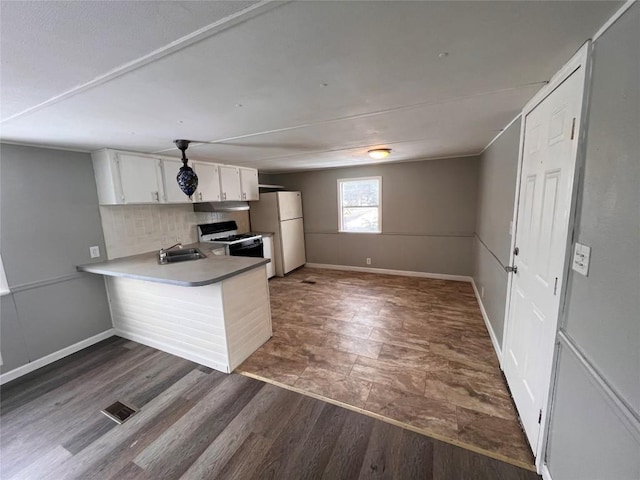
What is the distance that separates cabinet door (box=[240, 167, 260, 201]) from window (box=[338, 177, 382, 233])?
1719 millimetres

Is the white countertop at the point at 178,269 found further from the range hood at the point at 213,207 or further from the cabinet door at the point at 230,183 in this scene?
the cabinet door at the point at 230,183

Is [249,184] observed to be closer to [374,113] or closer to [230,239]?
[230,239]

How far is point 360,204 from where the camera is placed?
5.35 metres

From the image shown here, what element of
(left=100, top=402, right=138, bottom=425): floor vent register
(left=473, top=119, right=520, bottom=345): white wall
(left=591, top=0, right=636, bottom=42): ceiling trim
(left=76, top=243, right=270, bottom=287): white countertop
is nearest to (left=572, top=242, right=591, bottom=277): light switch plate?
(left=591, top=0, right=636, bottom=42): ceiling trim

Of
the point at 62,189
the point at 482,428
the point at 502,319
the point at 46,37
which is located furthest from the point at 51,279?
the point at 502,319

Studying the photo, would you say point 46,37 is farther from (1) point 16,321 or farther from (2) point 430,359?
(2) point 430,359

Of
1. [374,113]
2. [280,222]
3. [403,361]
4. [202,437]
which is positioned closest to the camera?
[202,437]

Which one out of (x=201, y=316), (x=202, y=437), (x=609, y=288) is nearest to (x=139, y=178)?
(x=201, y=316)

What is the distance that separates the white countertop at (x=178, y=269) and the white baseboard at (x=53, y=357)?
33.1 inches

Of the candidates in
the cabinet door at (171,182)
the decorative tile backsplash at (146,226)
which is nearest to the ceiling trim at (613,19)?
the cabinet door at (171,182)

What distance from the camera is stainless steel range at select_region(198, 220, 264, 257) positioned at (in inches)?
163

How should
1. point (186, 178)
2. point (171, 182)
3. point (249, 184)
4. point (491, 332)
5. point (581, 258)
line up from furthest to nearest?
point (249, 184) → point (171, 182) → point (491, 332) → point (186, 178) → point (581, 258)

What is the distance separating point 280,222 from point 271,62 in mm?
4022

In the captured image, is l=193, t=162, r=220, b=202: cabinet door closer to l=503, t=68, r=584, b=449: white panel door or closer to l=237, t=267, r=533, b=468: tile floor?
l=237, t=267, r=533, b=468: tile floor
